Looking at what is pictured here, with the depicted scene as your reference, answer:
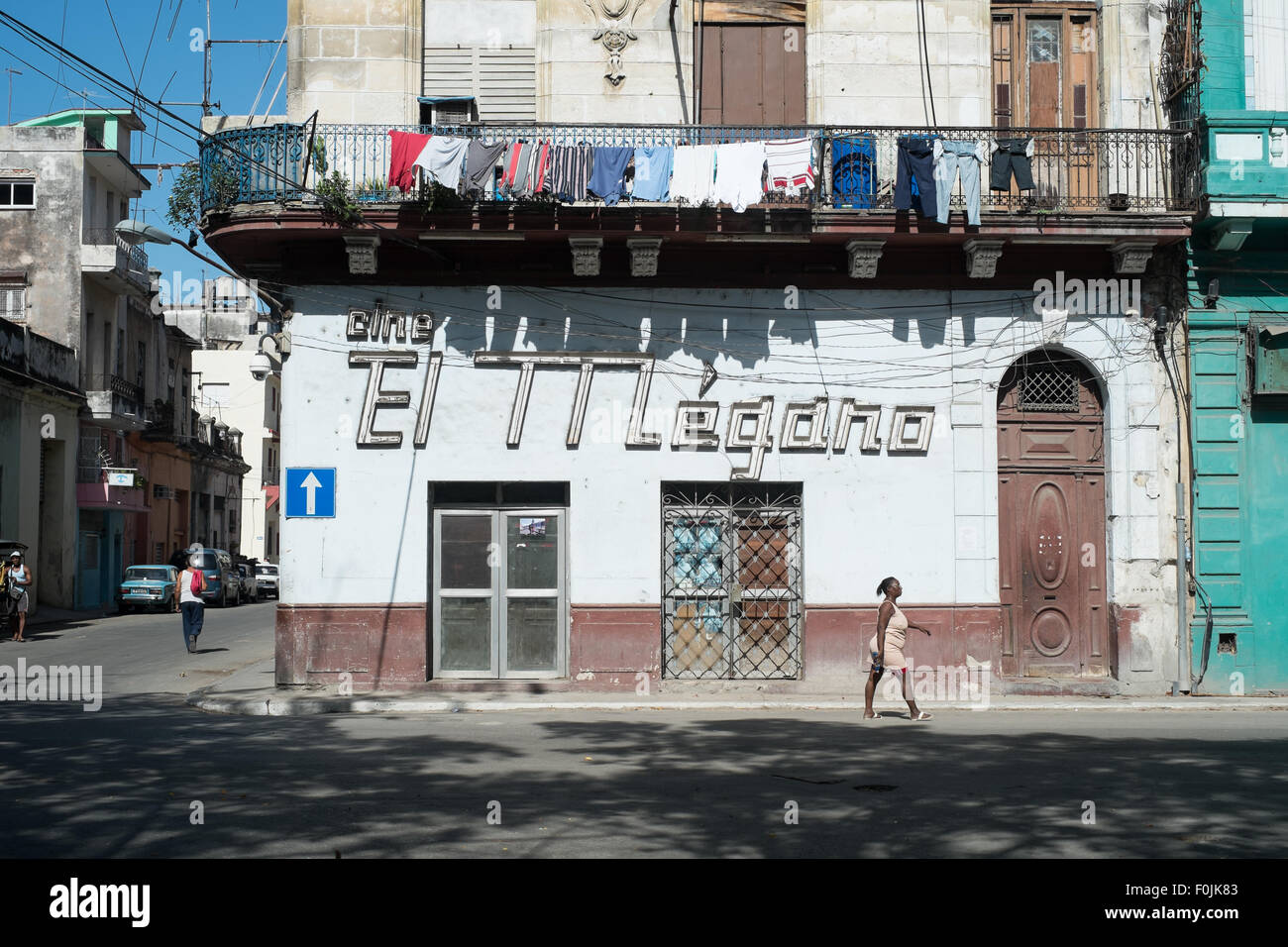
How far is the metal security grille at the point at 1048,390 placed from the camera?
60.4 ft

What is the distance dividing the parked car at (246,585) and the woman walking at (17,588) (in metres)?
18.5

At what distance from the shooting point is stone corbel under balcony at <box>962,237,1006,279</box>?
1745cm

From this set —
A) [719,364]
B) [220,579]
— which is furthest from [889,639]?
[220,579]

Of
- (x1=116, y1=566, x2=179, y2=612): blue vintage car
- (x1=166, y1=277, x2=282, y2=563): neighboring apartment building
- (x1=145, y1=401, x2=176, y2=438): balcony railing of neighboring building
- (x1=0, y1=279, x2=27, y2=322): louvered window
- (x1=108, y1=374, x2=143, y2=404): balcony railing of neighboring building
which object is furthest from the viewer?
(x1=166, y1=277, x2=282, y2=563): neighboring apartment building

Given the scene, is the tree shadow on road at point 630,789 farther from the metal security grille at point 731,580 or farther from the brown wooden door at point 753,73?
the brown wooden door at point 753,73

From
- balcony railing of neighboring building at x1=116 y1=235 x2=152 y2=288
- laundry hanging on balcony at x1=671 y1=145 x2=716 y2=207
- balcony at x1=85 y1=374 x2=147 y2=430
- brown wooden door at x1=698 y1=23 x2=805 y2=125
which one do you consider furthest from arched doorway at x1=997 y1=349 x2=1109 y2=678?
balcony railing of neighboring building at x1=116 y1=235 x2=152 y2=288

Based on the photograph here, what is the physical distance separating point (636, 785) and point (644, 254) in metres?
9.28

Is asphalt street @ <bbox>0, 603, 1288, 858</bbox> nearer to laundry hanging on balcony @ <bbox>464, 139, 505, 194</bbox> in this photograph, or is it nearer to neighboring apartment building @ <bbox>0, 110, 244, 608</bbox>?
laundry hanging on balcony @ <bbox>464, 139, 505, 194</bbox>

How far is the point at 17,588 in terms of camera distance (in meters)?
27.5

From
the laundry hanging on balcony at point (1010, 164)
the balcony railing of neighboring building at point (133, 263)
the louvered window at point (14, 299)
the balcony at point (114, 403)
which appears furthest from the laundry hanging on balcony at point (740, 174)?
the louvered window at point (14, 299)

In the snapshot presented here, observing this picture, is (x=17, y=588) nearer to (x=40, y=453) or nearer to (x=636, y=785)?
(x=40, y=453)

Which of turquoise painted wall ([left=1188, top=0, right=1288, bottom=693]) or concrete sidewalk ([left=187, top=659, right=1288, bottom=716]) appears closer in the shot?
concrete sidewalk ([left=187, top=659, right=1288, bottom=716])

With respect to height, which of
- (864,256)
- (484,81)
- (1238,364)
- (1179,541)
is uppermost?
(484,81)

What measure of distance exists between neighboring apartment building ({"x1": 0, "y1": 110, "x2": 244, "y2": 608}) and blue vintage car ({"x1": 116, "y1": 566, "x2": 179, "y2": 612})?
237 centimetres
